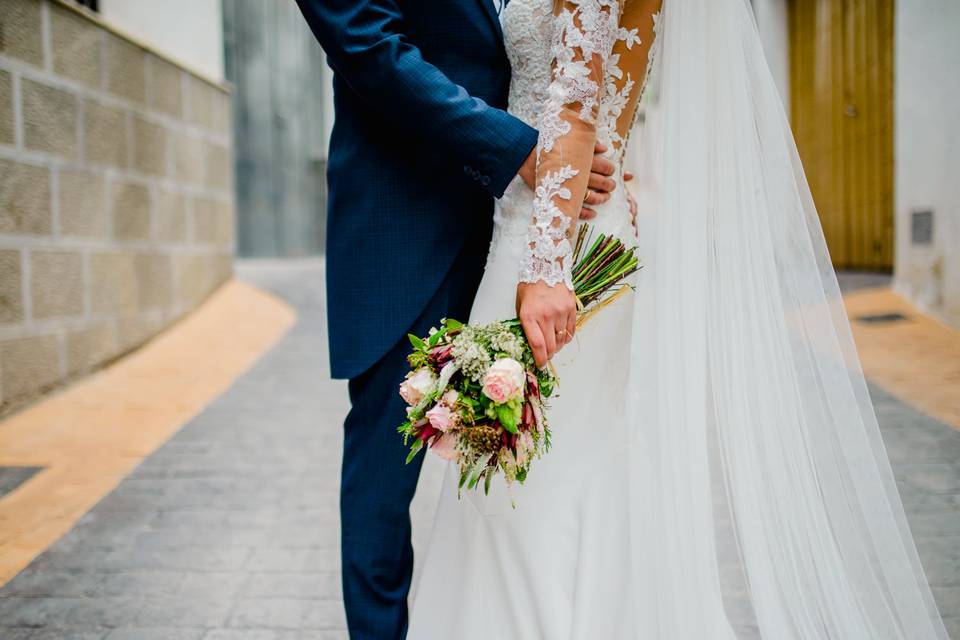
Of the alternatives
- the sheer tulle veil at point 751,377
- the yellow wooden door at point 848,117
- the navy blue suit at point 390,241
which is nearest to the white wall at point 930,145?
the yellow wooden door at point 848,117

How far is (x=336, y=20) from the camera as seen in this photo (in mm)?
1402

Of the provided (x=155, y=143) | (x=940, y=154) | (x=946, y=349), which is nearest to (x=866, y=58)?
(x=940, y=154)

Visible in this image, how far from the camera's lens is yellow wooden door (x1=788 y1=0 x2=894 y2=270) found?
7824mm

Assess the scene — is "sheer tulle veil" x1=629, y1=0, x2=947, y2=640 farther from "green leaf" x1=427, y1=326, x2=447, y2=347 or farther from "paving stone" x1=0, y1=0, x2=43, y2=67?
"paving stone" x1=0, y1=0, x2=43, y2=67

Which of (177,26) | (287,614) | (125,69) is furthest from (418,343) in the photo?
(177,26)

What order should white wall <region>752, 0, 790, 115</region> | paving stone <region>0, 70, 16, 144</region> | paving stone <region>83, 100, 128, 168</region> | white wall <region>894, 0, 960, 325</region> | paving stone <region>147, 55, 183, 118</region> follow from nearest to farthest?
1. paving stone <region>0, 70, 16, 144</region>
2. paving stone <region>83, 100, 128, 168</region>
3. white wall <region>894, 0, 960, 325</region>
4. paving stone <region>147, 55, 183, 118</region>
5. white wall <region>752, 0, 790, 115</region>

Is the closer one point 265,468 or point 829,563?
point 829,563

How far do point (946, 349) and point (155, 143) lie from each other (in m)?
5.99

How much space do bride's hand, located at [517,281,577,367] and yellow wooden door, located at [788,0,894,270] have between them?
761 cm

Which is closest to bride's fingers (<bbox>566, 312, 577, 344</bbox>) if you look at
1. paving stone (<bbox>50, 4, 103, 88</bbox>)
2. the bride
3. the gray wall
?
the bride

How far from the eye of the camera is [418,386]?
4.30 feet

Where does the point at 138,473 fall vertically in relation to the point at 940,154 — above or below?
below

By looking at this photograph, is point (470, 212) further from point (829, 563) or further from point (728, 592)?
point (728, 592)

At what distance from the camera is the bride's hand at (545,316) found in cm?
136
